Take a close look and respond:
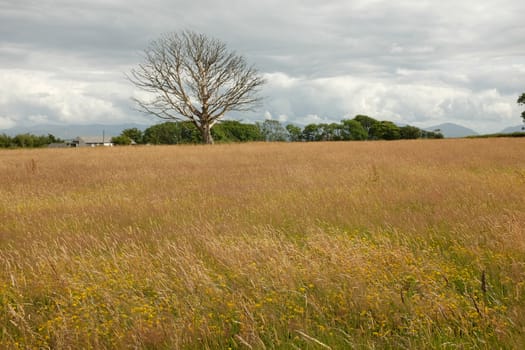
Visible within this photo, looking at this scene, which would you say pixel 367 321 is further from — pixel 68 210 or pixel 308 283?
pixel 68 210

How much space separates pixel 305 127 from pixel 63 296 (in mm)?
104034

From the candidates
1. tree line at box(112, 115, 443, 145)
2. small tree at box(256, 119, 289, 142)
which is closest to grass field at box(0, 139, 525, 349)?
tree line at box(112, 115, 443, 145)

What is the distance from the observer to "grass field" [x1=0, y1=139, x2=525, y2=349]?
3014 mm

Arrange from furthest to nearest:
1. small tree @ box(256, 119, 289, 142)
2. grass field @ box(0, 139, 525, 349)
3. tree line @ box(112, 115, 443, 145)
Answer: small tree @ box(256, 119, 289, 142)
tree line @ box(112, 115, 443, 145)
grass field @ box(0, 139, 525, 349)

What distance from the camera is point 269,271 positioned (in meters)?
3.93

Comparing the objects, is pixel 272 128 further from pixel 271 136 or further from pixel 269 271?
pixel 269 271

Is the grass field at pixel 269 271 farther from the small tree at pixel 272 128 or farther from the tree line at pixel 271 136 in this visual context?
Answer: the small tree at pixel 272 128

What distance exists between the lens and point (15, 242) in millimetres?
5422

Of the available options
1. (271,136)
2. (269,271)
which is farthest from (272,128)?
(269,271)

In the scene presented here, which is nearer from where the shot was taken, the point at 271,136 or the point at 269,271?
the point at 269,271

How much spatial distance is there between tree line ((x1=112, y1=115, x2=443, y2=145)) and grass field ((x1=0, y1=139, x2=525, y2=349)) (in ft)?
272

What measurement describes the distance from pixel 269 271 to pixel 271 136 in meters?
117

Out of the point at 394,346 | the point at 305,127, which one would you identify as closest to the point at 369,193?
the point at 394,346

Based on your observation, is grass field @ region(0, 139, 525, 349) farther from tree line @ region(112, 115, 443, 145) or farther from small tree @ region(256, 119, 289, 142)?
small tree @ region(256, 119, 289, 142)
